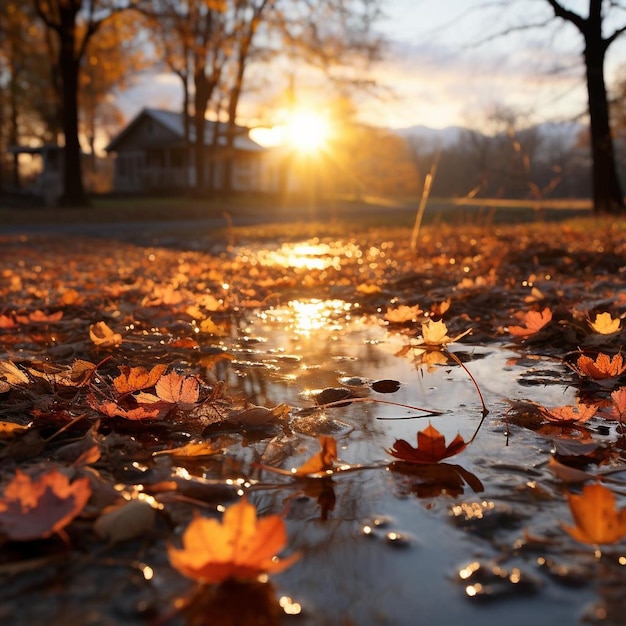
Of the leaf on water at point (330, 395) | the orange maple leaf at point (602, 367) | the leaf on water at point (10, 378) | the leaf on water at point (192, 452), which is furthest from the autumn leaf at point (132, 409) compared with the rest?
the orange maple leaf at point (602, 367)

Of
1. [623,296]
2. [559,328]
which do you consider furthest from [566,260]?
[559,328]

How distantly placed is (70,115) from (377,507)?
20748 millimetres

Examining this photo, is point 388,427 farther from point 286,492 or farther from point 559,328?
point 559,328

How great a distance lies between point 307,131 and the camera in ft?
127

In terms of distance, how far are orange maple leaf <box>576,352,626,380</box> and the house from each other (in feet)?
120

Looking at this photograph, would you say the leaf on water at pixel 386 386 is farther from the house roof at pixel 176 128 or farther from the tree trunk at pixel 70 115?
the house roof at pixel 176 128

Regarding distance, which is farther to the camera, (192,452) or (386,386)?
(386,386)

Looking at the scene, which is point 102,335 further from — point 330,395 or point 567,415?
point 567,415

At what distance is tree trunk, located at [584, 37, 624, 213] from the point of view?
44.5 ft

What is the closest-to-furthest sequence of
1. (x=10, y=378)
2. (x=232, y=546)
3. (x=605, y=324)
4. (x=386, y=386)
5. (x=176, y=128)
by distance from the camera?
(x=232, y=546) → (x=10, y=378) → (x=386, y=386) → (x=605, y=324) → (x=176, y=128)

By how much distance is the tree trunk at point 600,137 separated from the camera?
1356 centimetres

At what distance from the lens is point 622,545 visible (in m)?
0.99

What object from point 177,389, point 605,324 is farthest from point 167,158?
point 177,389

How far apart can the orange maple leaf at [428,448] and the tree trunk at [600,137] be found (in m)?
14.1
